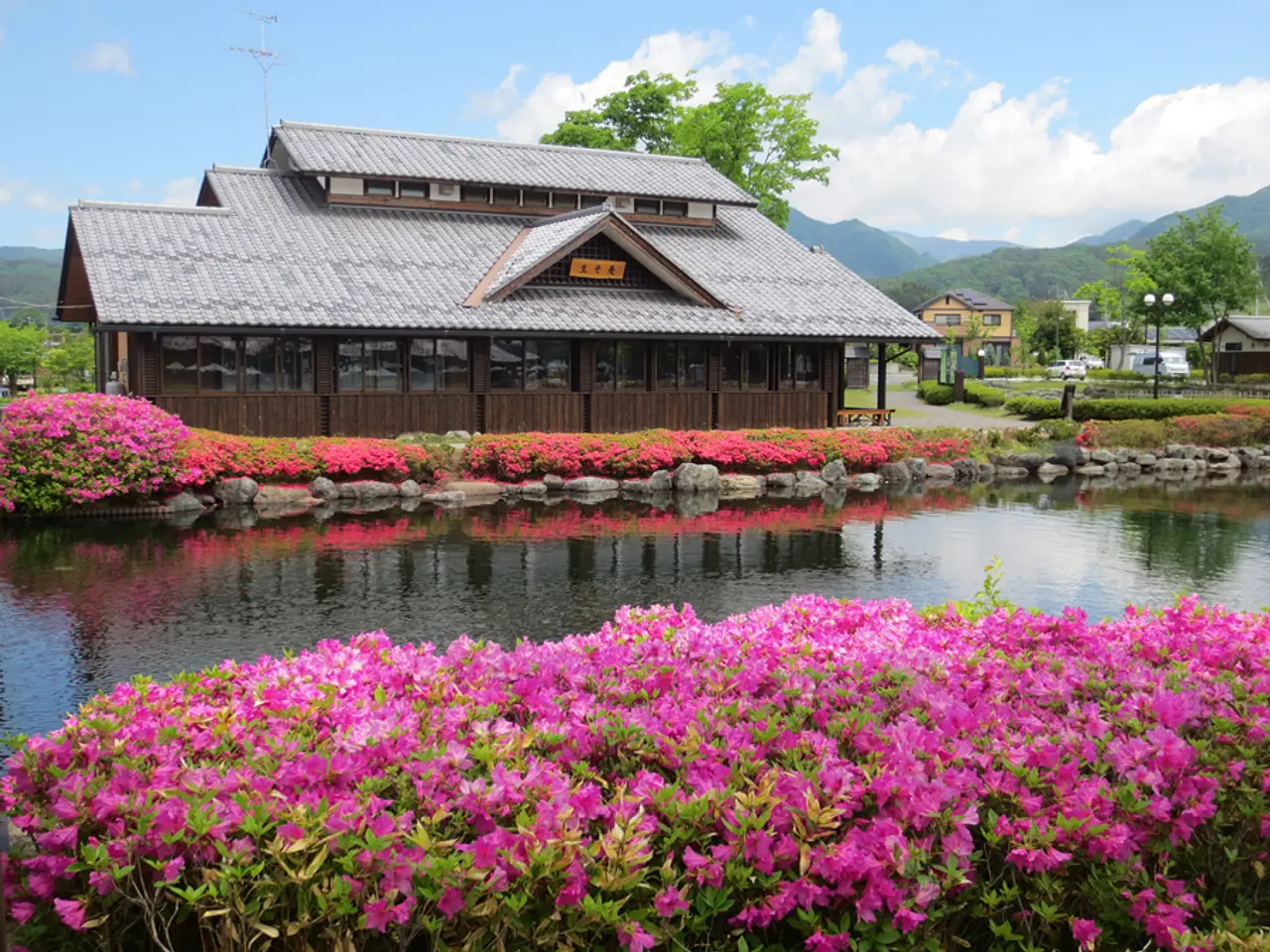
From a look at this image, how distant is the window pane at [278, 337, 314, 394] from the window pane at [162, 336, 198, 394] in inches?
75.7

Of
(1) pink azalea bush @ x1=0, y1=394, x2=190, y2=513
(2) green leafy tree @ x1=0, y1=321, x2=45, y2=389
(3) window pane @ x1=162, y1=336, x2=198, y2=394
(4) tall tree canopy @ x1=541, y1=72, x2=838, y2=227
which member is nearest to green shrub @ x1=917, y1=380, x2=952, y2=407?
(4) tall tree canopy @ x1=541, y1=72, x2=838, y2=227

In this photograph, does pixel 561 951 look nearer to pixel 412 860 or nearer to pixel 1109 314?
pixel 412 860

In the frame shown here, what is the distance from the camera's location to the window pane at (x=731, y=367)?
33.1 metres

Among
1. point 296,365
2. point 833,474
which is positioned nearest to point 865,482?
point 833,474

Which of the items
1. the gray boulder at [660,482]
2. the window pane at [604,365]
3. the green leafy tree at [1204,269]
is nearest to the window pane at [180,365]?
the window pane at [604,365]

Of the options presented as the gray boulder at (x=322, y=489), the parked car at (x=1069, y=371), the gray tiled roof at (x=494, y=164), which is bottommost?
the gray boulder at (x=322, y=489)

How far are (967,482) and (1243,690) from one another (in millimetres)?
23794

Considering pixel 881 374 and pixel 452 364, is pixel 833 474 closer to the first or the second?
pixel 881 374

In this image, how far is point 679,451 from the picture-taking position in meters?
27.0

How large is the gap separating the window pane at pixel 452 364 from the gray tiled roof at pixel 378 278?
0.98m

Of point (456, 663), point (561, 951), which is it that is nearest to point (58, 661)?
point (456, 663)

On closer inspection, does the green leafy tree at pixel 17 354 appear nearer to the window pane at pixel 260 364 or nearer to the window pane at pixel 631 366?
the window pane at pixel 260 364

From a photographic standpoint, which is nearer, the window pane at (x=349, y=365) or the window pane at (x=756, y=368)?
the window pane at (x=349, y=365)

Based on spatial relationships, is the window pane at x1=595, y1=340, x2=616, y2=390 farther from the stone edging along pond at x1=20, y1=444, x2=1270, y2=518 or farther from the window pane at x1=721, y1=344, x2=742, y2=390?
the stone edging along pond at x1=20, y1=444, x2=1270, y2=518
